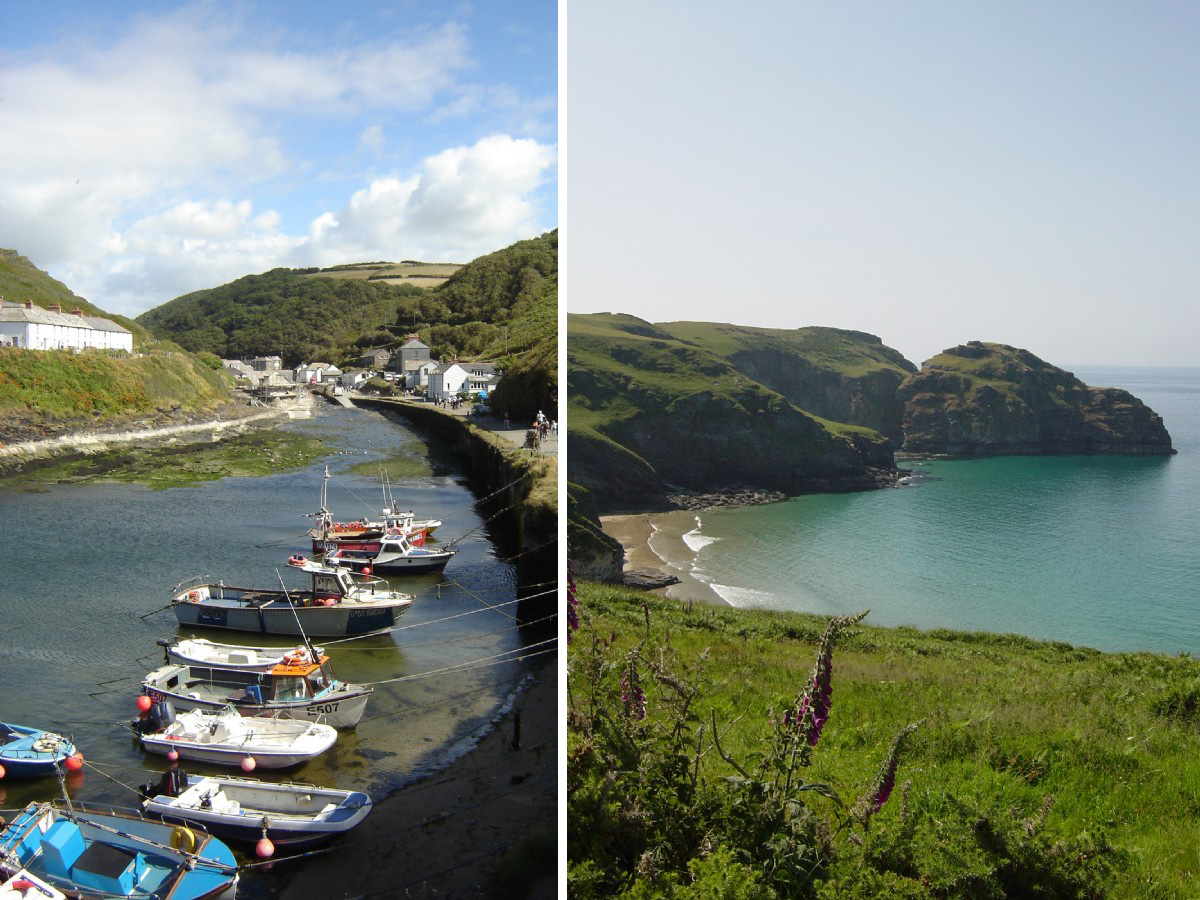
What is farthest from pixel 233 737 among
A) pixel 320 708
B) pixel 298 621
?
pixel 298 621

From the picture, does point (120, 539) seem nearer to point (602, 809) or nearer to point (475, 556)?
point (475, 556)

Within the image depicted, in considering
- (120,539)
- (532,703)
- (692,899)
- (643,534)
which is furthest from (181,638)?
(692,899)

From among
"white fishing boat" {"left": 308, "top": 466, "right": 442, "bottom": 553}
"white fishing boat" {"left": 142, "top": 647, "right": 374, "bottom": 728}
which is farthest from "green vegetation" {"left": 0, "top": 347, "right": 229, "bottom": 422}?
"white fishing boat" {"left": 142, "top": 647, "right": 374, "bottom": 728}

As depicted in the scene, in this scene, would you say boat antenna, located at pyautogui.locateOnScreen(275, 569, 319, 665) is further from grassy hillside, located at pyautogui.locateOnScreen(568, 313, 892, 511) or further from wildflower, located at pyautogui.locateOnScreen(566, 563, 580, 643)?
wildflower, located at pyautogui.locateOnScreen(566, 563, 580, 643)

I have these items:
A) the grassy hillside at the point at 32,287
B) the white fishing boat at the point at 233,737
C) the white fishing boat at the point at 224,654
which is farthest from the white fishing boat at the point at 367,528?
the grassy hillside at the point at 32,287

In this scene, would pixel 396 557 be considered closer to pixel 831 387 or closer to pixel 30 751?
pixel 30 751

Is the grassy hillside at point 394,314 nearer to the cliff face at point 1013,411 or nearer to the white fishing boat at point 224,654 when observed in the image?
the cliff face at point 1013,411

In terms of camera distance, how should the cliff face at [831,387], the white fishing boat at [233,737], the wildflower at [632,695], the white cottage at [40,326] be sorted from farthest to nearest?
the white fishing boat at [233,737] < the white cottage at [40,326] < the cliff face at [831,387] < the wildflower at [632,695]
